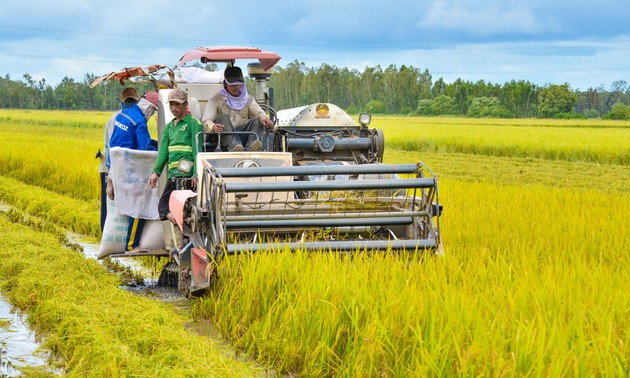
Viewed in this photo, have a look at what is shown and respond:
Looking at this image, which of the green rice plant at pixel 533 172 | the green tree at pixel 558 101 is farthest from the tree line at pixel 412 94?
the green rice plant at pixel 533 172

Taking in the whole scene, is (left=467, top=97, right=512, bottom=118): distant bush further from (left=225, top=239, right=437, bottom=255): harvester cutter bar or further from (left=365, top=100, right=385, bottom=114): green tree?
(left=225, top=239, right=437, bottom=255): harvester cutter bar

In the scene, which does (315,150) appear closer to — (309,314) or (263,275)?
(263,275)

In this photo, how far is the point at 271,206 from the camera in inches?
301

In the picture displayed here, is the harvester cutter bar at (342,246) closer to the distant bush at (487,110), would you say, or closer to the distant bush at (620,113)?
the distant bush at (620,113)

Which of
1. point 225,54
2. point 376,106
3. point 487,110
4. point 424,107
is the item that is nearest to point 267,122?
point 225,54

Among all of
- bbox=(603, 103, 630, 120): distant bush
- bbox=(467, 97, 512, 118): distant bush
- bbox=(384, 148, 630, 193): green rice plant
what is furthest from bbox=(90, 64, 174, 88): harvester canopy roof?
bbox=(467, 97, 512, 118): distant bush

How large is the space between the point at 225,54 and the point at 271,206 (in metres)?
1.74

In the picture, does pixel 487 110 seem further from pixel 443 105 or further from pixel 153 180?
pixel 153 180

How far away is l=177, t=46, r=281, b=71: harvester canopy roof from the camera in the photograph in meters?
8.48

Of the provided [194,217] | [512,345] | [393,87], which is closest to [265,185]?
[194,217]

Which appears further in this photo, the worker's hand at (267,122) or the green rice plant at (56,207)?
the green rice plant at (56,207)

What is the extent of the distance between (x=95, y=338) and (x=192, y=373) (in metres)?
0.97

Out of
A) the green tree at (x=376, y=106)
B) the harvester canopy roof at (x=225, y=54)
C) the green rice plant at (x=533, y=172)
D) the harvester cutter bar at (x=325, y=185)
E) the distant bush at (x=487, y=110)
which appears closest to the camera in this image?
the harvester cutter bar at (x=325, y=185)

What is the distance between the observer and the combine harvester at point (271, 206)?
262 inches
